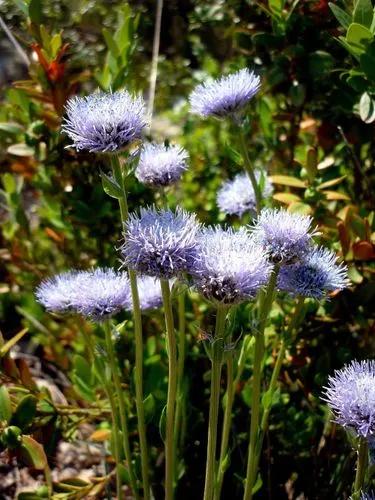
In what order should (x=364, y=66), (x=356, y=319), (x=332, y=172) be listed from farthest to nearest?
(x=332, y=172) → (x=356, y=319) → (x=364, y=66)

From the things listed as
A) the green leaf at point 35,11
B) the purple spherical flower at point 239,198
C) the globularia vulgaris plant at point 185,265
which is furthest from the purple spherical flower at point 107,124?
the green leaf at point 35,11

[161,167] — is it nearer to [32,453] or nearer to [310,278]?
[310,278]

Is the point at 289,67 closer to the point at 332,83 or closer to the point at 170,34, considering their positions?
the point at 332,83

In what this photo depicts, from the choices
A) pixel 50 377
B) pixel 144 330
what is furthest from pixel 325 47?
pixel 50 377

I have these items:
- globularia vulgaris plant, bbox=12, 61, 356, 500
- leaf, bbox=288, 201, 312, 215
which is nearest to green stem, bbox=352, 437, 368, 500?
globularia vulgaris plant, bbox=12, 61, 356, 500

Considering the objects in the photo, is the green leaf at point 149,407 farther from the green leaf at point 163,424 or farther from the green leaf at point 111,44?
the green leaf at point 111,44

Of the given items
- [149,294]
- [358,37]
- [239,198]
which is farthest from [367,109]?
[149,294]

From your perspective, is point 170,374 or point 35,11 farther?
point 35,11
